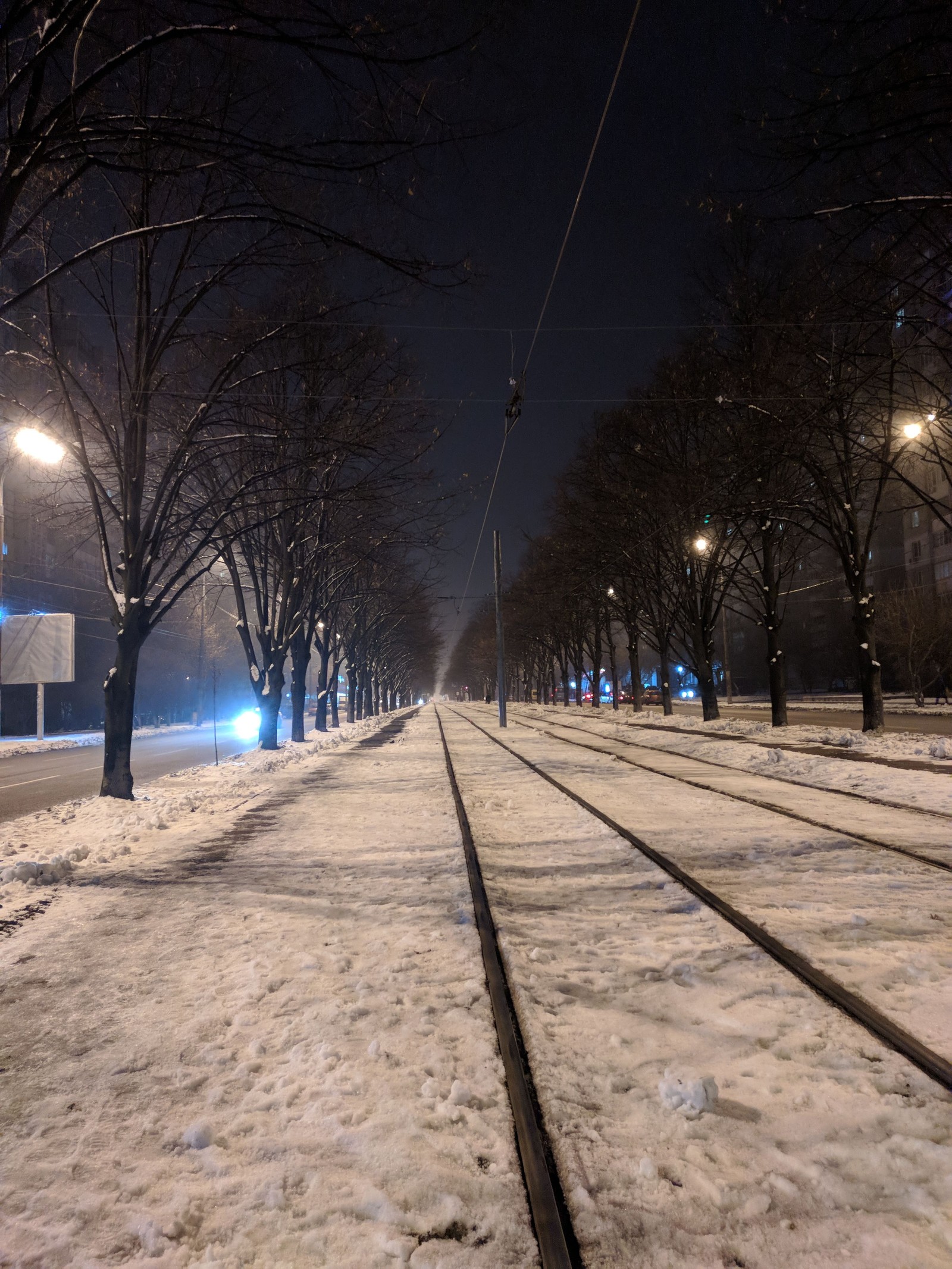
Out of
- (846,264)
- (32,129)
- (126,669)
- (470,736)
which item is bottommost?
(470,736)

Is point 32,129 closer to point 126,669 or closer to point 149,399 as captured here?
point 149,399

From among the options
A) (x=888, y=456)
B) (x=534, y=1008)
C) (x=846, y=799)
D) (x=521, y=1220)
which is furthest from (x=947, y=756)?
(x=521, y=1220)

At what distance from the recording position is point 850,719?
29641 mm

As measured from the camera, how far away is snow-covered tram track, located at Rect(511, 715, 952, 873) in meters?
6.64

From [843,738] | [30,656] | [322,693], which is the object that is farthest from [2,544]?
[843,738]

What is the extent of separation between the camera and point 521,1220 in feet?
7.16

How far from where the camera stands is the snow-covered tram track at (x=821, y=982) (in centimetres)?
298

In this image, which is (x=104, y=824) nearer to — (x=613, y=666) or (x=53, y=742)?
(x=53, y=742)

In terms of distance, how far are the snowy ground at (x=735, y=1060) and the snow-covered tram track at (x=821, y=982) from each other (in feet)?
0.21

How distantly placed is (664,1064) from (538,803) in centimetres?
723

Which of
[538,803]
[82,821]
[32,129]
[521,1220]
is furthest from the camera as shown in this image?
[538,803]

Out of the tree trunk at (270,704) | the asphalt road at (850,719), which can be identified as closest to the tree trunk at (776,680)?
the asphalt road at (850,719)

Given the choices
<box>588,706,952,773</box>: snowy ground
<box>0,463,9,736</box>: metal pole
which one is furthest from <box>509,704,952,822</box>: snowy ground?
<box>0,463,9,736</box>: metal pole

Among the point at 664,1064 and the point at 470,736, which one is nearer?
the point at 664,1064
